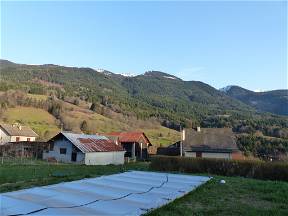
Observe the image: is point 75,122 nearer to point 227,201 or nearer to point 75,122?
point 75,122

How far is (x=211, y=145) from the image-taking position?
4916 cm

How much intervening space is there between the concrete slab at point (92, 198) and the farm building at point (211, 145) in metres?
33.3

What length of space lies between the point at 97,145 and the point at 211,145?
15.2 m

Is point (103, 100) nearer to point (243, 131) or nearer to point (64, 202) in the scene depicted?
point (243, 131)

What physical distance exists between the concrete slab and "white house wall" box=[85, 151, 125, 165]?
98.0 ft

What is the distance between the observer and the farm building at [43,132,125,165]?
148 ft

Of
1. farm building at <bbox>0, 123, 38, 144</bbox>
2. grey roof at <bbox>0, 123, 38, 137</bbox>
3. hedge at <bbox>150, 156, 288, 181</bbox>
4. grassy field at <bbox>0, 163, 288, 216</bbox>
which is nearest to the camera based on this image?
grassy field at <bbox>0, 163, 288, 216</bbox>

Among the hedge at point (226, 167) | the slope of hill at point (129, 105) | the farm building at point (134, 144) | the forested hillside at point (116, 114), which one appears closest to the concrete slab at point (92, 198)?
the hedge at point (226, 167)

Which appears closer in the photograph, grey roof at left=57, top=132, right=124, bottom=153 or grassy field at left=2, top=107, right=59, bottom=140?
grey roof at left=57, top=132, right=124, bottom=153

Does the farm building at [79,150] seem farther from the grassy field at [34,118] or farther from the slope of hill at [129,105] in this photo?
the slope of hill at [129,105]

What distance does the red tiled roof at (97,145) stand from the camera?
4608cm

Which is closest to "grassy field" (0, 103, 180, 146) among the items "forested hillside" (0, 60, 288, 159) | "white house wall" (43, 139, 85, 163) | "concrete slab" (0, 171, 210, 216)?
"forested hillside" (0, 60, 288, 159)

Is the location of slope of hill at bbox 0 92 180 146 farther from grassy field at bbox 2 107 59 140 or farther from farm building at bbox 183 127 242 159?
farm building at bbox 183 127 242 159

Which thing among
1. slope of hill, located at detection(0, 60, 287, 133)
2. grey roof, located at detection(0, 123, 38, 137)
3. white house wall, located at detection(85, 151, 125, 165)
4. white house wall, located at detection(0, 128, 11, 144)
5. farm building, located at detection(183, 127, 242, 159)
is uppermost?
slope of hill, located at detection(0, 60, 287, 133)
